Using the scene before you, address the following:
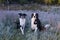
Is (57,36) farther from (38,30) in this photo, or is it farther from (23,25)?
(23,25)

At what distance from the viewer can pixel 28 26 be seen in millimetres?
5117

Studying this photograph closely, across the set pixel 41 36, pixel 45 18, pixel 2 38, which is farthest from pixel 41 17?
pixel 2 38

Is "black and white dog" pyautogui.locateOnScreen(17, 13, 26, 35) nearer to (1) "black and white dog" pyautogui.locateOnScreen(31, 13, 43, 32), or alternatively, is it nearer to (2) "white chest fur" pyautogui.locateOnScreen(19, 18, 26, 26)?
(2) "white chest fur" pyautogui.locateOnScreen(19, 18, 26, 26)

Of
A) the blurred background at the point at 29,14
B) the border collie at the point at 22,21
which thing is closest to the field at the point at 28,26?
the blurred background at the point at 29,14

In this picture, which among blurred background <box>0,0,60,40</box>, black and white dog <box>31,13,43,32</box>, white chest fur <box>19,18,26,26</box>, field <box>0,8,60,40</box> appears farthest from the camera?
white chest fur <box>19,18,26,26</box>

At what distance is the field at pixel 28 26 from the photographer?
14.4ft

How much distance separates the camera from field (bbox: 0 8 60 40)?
14.4 ft

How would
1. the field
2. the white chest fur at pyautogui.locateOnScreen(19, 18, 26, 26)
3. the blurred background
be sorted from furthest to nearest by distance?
the white chest fur at pyautogui.locateOnScreen(19, 18, 26, 26)
the blurred background
the field

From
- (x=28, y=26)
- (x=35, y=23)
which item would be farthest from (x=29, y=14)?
(x=35, y=23)

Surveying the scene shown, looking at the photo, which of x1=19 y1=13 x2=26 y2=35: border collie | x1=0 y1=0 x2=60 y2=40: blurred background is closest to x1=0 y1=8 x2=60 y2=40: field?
x1=0 y1=0 x2=60 y2=40: blurred background

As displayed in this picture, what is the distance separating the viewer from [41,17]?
17.4 feet

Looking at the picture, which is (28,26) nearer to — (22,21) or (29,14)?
(22,21)

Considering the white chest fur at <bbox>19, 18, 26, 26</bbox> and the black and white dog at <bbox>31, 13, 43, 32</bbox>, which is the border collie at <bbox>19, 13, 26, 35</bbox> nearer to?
the white chest fur at <bbox>19, 18, 26, 26</bbox>

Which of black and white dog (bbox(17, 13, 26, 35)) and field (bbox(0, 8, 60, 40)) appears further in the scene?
black and white dog (bbox(17, 13, 26, 35))
